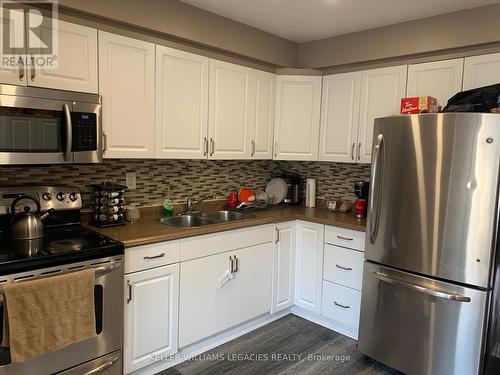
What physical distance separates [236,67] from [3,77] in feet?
5.27

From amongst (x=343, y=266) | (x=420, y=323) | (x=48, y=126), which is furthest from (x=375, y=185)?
(x=48, y=126)

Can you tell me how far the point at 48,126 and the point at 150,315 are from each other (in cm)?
120

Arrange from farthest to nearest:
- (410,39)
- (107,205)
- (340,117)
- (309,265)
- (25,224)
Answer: (340,117)
(309,265)
(410,39)
(107,205)
(25,224)

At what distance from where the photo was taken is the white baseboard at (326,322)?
9.25 feet

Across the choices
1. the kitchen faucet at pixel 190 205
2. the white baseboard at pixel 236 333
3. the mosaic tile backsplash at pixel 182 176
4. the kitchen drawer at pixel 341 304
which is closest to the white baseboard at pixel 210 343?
the white baseboard at pixel 236 333

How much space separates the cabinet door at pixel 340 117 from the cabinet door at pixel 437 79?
438 millimetres

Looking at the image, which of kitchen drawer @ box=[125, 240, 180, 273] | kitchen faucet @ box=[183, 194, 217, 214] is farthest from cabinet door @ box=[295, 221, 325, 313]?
kitchen drawer @ box=[125, 240, 180, 273]

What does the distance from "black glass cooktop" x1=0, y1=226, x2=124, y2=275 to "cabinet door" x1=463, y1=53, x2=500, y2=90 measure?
245cm

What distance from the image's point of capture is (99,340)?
189 cm

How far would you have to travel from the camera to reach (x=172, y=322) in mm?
2291

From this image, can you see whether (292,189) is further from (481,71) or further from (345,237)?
(481,71)

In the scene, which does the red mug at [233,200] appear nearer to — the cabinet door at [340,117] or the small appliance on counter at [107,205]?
the cabinet door at [340,117]

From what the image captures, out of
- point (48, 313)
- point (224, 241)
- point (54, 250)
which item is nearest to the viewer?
point (48, 313)

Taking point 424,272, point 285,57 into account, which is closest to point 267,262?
point 424,272
